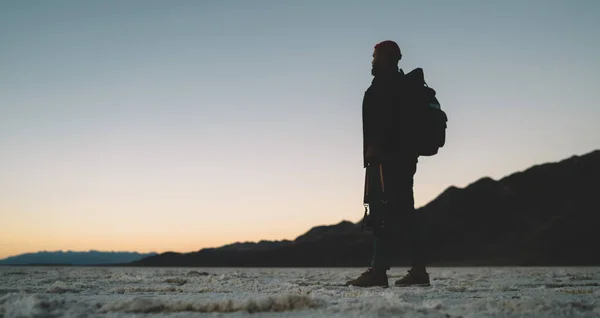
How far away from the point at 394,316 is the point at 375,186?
9.49ft

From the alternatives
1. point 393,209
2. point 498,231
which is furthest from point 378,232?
point 498,231

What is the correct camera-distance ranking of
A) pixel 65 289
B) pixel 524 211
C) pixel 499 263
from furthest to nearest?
1. pixel 524 211
2. pixel 499 263
3. pixel 65 289

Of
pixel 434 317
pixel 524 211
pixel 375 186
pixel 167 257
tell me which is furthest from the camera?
pixel 167 257

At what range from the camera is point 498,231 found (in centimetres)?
13938

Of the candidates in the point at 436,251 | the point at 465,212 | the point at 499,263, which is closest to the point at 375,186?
the point at 499,263

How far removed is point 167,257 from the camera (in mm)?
185875

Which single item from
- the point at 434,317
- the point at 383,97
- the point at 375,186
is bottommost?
the point at 434,317

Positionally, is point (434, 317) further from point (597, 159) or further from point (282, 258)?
point (597, 159)

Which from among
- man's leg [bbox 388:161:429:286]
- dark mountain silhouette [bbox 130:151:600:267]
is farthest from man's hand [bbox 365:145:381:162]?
dark mountain silhouette [bbox 130:151:600:267]

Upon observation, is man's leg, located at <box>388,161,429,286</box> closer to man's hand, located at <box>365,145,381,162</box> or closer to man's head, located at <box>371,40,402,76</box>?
man's hand, located at <box>365,145,381,162</box>

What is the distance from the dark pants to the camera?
17.2ft

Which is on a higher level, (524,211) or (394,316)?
(524,211)

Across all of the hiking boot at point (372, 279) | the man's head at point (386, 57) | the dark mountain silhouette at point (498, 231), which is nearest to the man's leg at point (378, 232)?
the hiking boot at point (372, 279)

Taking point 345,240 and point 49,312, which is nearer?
point 49,312
